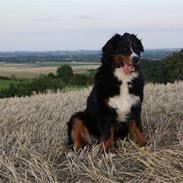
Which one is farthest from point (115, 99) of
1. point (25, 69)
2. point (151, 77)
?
point (25, 69)

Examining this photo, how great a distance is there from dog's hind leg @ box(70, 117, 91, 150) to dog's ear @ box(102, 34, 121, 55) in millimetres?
889

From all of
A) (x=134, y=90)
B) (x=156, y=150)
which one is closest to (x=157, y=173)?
(x=156, y=150)

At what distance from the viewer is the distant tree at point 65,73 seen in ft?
80.5

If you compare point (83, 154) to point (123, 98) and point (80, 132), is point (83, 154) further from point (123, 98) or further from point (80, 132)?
point (123, 98)

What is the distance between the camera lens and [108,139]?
552cm

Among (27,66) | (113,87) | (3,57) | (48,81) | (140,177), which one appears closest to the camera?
(140,177)

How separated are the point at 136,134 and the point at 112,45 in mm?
1001

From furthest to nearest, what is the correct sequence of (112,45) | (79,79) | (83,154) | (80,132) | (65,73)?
1. (65,73)
2. (79,79)
3. (80,132)
4. (112,45)
5. (83,154)

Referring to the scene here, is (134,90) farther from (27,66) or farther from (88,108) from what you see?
(27,66)

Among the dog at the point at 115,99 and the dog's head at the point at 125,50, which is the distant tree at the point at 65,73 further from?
the dog's head at the point at 125,50

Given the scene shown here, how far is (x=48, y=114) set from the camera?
7.01 metres

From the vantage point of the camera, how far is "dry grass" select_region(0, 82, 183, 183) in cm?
445

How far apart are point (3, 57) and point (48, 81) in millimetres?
17882

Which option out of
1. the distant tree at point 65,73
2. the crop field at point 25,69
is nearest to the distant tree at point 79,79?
the distant tree at point 65,73
